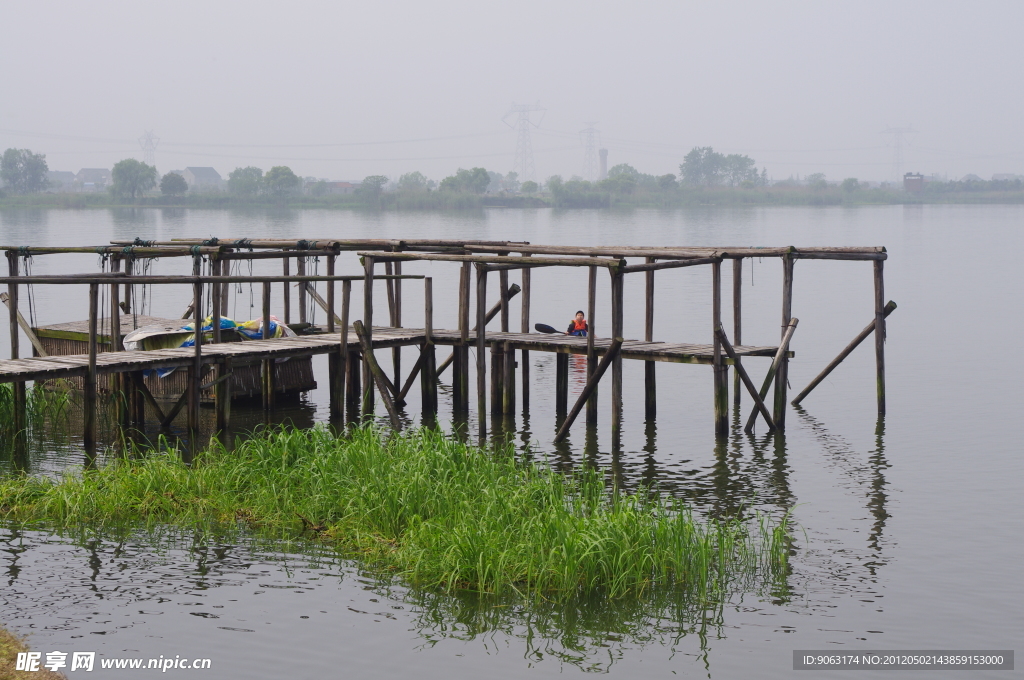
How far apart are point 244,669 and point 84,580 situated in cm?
238

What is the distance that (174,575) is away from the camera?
10258 mm

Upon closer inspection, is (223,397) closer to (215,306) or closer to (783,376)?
(215,306)

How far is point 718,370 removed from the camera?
637 inches

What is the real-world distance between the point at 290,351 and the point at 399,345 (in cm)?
193

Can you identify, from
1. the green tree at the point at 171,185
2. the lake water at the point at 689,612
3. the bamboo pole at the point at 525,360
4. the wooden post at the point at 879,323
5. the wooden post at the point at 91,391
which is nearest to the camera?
the lake water at the point at 689,612

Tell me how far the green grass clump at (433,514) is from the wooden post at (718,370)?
324 cm

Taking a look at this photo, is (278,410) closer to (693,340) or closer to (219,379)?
(219,379)

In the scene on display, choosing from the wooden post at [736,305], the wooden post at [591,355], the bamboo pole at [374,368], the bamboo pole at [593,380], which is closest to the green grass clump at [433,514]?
the bamboo pole at [593,380]

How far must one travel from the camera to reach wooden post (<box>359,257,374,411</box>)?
55.9 ft

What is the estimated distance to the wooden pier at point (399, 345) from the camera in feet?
50.8

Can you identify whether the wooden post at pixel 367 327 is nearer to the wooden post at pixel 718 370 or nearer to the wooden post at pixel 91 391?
the wooden post at pixel 91 391

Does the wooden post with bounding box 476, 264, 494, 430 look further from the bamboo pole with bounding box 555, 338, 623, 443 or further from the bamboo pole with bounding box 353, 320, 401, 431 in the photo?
the bamboo pole with bounding box 555, 338, 623, 443

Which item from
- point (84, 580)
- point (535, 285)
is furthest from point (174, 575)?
point (535, 285)

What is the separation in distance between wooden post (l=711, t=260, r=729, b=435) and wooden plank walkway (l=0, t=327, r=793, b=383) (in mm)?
178
